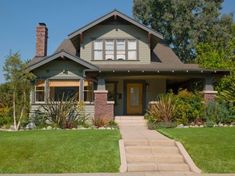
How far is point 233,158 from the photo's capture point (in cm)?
959

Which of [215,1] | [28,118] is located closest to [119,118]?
[28,118]

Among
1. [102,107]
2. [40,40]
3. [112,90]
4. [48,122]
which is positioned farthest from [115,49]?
[48,122]

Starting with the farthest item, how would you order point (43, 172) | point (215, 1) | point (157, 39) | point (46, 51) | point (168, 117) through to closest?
point (215, 1), point (46, 51), point (157, 39), point (168, 117), point (43, 172)

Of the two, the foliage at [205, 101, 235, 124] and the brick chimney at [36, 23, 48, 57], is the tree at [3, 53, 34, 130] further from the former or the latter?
the foliage at [205, 101, 235, 124]

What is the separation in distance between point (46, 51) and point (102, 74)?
764 centimetres

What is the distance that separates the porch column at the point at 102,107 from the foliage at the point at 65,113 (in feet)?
3.61

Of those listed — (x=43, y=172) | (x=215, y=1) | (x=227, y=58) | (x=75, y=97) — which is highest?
(x=215, y=1)

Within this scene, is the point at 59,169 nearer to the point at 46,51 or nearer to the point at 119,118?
the point at 119,118

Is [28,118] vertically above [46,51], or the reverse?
[46,51]

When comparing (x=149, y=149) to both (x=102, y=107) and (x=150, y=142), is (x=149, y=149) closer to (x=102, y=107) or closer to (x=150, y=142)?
(x=150, y=142)

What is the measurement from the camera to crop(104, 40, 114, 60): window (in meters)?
22.5

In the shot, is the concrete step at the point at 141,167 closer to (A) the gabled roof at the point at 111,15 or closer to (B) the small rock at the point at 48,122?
(B) the small rock at the point at 48,122

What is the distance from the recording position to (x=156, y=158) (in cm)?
996

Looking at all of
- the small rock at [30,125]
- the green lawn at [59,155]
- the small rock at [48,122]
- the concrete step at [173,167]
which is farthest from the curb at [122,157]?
the small rock at [30,125]
